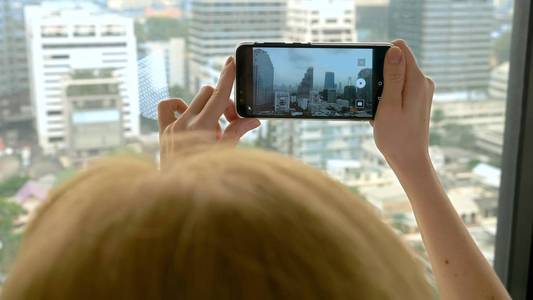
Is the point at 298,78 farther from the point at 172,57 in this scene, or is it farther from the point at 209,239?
the point at 209,239

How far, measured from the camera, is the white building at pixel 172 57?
88cm

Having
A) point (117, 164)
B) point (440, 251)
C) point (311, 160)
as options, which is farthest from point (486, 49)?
point (117, 164)

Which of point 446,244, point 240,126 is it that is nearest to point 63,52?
point 240,126

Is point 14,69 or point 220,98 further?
point 14,69

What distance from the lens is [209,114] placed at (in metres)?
0.66

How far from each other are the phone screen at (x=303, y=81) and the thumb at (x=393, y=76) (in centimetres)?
3

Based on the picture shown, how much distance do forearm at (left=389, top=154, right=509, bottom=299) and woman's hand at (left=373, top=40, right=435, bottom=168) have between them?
2 centimetres

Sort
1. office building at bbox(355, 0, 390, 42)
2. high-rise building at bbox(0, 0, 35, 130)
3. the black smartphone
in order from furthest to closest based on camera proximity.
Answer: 1. office building at bbox(355, 0, 390, 42)
2. high-rise building at bbox(0, 0, 35, 130)
3. the black smartphone

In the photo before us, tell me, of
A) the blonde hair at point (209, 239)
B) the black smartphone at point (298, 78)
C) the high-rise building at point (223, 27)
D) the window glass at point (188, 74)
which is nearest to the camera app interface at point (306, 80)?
the black smartphone at point (298, 78)

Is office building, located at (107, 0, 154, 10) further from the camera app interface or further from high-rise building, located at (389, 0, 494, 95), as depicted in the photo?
high-rise building, located at (389, 0, 494, 95)

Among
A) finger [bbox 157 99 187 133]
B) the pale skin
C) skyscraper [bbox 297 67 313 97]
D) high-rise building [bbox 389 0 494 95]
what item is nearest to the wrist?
the pale skin

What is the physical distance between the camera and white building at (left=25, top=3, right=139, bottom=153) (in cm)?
83

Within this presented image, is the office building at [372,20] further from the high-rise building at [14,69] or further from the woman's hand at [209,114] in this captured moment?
the high-rise building at [14,69]

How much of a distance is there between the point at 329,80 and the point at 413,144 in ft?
0.37
